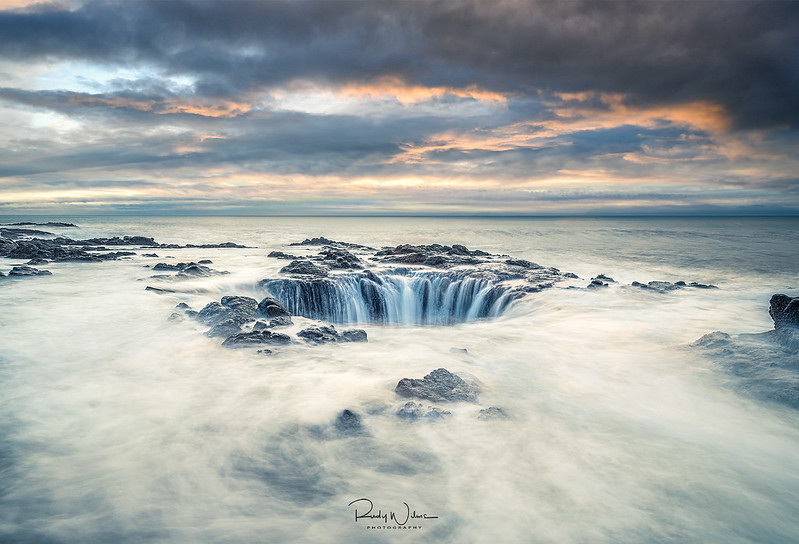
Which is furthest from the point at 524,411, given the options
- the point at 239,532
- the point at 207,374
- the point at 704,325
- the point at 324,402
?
the point at 704,325

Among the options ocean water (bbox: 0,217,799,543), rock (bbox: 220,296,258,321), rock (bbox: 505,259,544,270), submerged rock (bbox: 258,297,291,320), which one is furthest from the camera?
rock (bbox: 505,259,544,270)

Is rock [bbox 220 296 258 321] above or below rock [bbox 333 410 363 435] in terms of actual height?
above

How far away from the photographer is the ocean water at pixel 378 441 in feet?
14.1

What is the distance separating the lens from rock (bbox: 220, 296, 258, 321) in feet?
36.8

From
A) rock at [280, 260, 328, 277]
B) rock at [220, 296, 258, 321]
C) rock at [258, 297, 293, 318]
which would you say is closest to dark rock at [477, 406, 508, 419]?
rock at [220, 296, 258, 321]

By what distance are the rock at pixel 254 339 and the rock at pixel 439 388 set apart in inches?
142

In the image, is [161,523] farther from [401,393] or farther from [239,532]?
[401,393]

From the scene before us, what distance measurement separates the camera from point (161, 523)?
4.14 m

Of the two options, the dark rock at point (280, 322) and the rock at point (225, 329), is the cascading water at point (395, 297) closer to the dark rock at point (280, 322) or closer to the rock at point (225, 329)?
the dark rock at point (280, 322)

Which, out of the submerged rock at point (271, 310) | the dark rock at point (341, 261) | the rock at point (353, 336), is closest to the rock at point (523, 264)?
the dark rock at point (341, 261)

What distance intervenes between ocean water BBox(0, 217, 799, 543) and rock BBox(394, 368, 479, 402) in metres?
0.23

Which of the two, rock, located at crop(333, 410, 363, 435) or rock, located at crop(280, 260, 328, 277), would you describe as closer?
rock, located at crop(333, 410, 363, 435)

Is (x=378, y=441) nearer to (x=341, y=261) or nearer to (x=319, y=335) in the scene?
(x=319, y=335)

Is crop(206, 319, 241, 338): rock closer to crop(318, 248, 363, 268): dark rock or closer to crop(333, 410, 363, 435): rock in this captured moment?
crop(333, 410, 363, 435): rock
